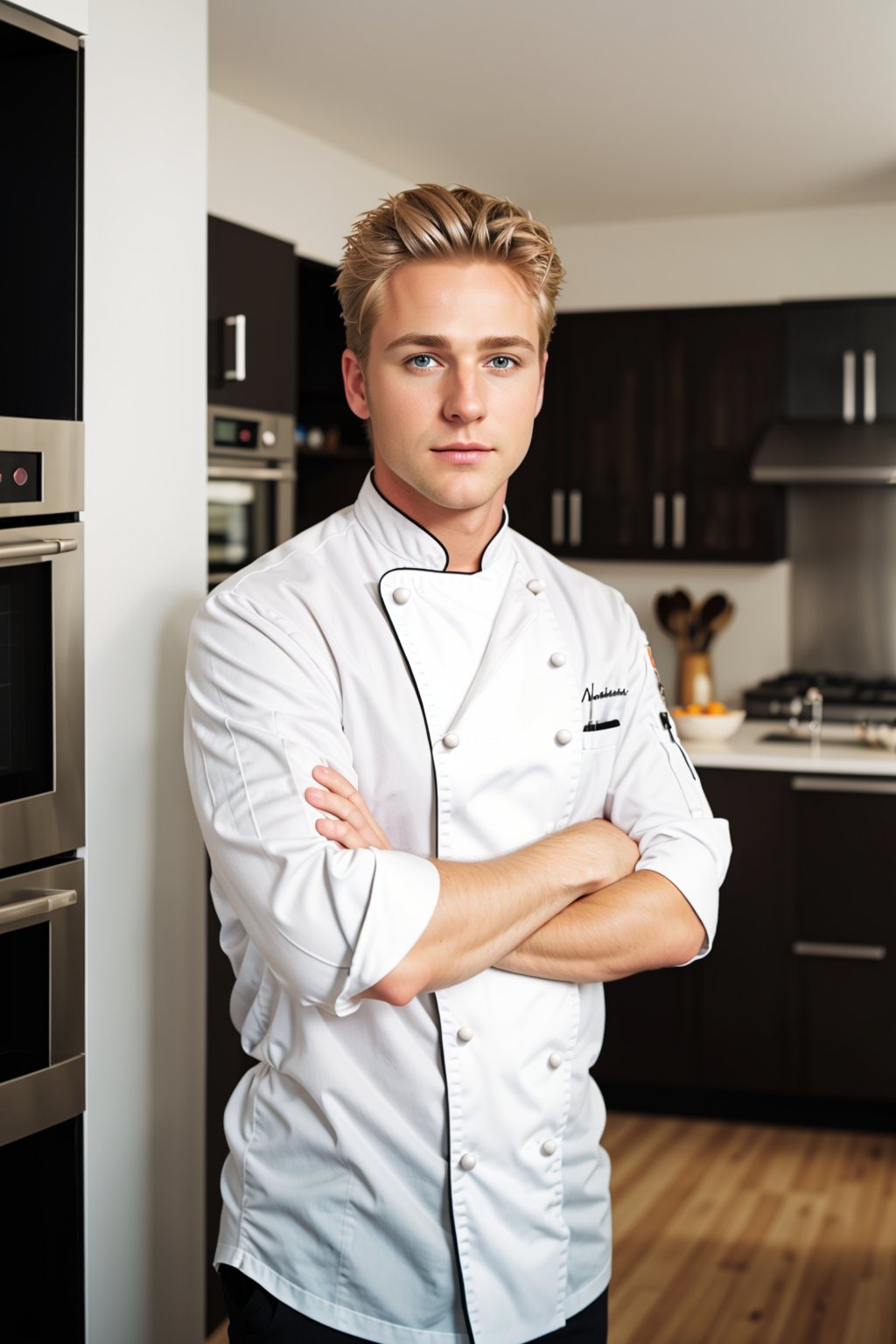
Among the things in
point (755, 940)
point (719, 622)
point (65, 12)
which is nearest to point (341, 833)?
point (65, 12)

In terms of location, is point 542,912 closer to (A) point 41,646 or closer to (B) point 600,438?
(A) point 41,646

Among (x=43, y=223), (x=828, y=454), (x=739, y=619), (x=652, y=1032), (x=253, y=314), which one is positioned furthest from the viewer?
(x=739, y=619)

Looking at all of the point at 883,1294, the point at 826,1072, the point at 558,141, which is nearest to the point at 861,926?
the point at 826,1072

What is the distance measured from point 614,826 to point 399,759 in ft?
0.93

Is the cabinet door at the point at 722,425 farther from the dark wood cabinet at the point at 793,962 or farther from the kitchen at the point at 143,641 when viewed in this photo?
the kitchen at the point at 143,641

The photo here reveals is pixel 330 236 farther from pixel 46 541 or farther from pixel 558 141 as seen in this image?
pixel 46 541

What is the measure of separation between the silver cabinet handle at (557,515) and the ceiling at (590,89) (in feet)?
3.35

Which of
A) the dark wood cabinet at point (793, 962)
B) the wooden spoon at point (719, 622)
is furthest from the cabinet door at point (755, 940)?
the wooden spoon at point (719, 622)

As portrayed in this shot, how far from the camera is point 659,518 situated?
4898mm

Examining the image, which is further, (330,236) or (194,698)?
(330,236)

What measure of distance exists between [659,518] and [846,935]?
1.70 metres

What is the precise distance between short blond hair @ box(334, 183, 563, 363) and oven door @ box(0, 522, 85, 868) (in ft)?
1.66

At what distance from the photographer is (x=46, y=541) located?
171cm

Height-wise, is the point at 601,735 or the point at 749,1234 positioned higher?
the point at 601,735
